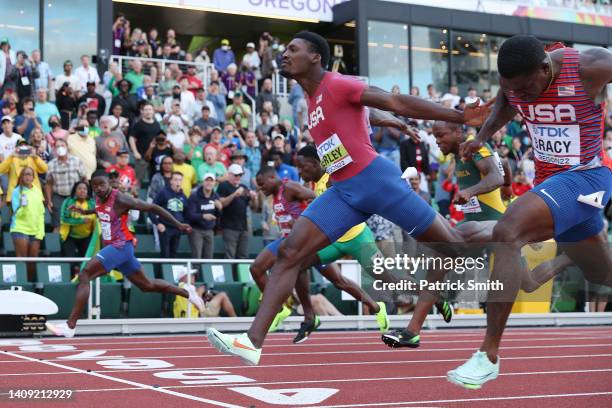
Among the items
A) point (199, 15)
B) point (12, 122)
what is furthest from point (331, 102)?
point (199, 15)

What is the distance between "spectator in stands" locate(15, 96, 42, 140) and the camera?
1627cm

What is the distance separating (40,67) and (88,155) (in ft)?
12.6

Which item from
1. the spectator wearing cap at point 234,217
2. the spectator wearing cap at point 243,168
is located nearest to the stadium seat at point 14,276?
the spectator wearing cap at point 234,217

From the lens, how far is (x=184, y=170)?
16.6 meters

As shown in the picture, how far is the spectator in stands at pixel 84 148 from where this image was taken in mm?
15898

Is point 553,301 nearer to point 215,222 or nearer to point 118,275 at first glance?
point 215,222

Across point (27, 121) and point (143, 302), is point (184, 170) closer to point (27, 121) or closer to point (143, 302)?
point (143, 302)

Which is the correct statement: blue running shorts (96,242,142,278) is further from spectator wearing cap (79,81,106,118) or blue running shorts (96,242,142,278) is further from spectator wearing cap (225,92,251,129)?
spectator wearing cap (225,92,251,129)

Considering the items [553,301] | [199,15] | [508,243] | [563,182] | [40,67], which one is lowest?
[553,301]

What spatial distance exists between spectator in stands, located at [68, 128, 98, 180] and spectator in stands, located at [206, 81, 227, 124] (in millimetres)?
4250

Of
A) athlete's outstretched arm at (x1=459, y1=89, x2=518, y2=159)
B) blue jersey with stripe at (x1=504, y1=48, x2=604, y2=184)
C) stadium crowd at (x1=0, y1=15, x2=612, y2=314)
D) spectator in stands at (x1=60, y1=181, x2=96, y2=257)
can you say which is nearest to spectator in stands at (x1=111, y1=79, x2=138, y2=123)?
stadium crowd at (x1=0, y1=15, x2=612, y2=314)

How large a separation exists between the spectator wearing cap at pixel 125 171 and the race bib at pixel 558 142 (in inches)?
411

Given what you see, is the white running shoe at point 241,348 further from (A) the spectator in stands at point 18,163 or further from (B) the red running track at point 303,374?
(A) the spectator in stands at point 18,163

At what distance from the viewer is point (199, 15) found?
28.2 metres
